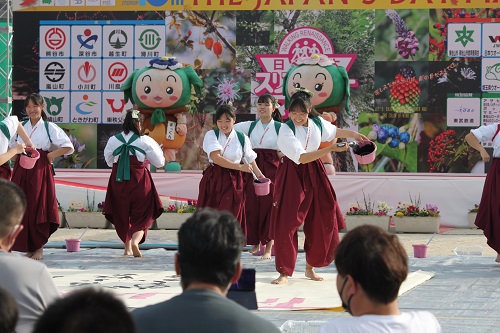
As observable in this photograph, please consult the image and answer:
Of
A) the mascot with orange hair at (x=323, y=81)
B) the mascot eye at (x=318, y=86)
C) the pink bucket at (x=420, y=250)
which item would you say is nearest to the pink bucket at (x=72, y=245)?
the pink bucket at (x=420, y=250)

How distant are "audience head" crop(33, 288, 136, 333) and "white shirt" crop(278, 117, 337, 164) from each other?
4.70 m

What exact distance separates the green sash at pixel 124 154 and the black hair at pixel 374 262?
6121 millimetres

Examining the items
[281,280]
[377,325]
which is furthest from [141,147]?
[377,325]

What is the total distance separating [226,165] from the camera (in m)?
7.69

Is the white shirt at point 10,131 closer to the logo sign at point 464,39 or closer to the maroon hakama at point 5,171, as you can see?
the maroon hakama at point 5,171

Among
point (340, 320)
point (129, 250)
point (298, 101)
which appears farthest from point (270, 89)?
point (340, 320)

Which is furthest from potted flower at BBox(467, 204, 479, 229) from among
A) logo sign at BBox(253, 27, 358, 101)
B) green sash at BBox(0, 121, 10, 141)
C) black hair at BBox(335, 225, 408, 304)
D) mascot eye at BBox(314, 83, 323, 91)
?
black hair at BBox(335, 225, 408, 304)

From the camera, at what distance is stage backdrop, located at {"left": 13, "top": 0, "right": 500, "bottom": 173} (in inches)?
532

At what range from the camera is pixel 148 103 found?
12531 millimetres

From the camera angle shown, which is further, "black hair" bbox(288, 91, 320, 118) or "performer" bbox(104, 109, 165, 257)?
"performer" bbox(104, 109, 165, 257)

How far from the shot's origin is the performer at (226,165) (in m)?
7.70

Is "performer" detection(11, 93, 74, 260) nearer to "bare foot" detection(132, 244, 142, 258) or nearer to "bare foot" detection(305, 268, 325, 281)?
"bare foot" detection(132, 244, 142, 258)

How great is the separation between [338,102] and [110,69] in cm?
386

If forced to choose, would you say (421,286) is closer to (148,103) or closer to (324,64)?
(324,64)
